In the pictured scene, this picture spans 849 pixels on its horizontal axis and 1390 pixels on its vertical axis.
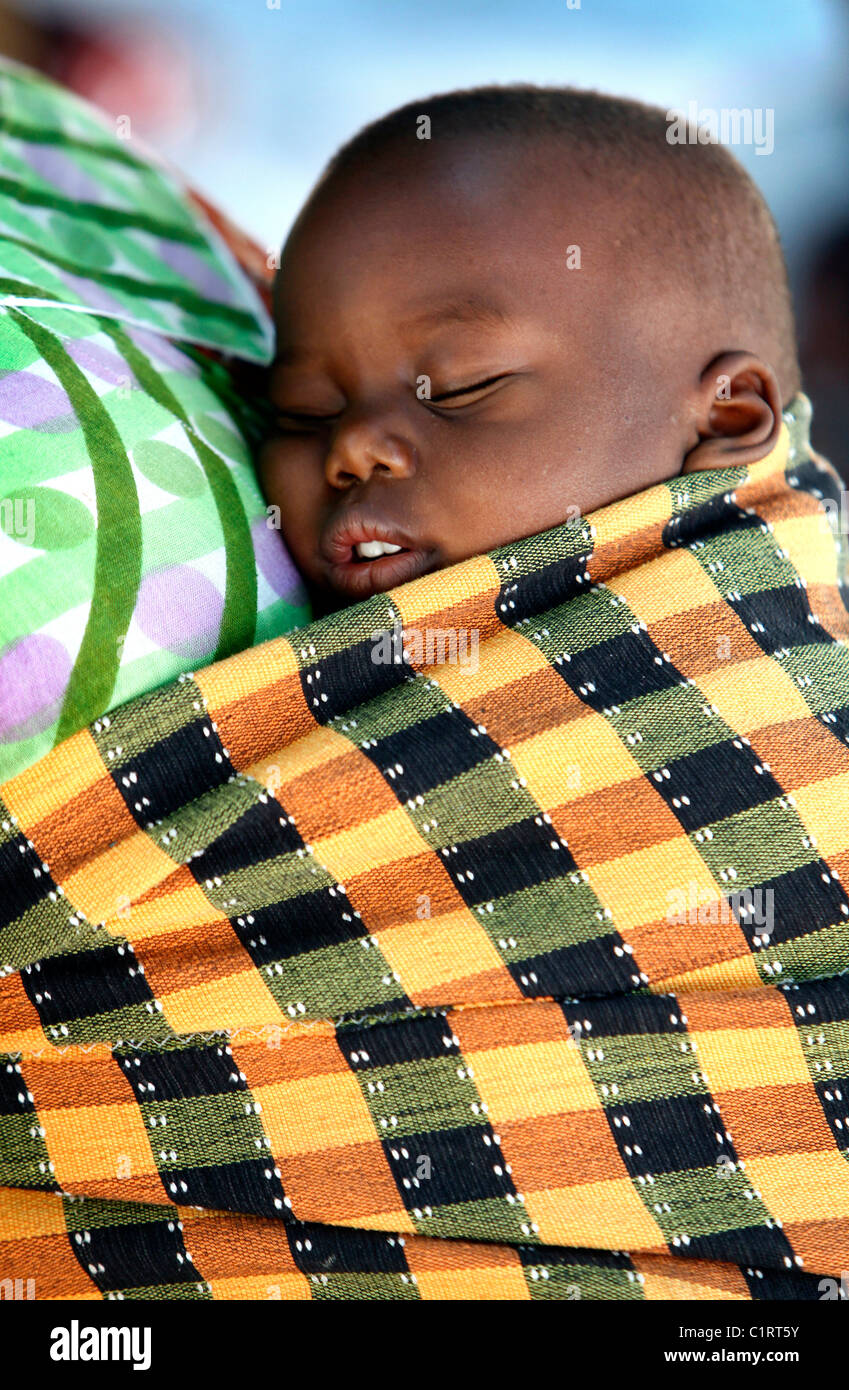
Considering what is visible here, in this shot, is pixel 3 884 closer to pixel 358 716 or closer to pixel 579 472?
pixel 358 716

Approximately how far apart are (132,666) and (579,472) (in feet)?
1.64

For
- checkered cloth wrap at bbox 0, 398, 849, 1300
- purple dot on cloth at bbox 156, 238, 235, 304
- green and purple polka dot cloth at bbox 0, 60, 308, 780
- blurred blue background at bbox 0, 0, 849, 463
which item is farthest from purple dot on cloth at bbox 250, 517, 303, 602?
blurred blue background at bbox 0, 0, 849, 463

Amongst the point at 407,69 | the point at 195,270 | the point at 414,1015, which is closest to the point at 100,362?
the point at 195,270

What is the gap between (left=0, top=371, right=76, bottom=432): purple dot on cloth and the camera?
90cm

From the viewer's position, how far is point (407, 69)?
322cm

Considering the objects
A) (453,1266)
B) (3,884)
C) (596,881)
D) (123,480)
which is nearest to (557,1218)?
(453,1266)

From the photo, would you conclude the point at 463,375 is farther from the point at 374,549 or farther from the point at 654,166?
the point at 654,166

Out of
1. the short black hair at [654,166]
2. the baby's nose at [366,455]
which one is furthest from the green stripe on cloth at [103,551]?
the short black hair at [654,166]

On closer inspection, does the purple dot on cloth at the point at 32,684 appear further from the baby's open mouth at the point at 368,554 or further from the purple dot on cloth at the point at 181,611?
the baby's open mouth at the point at 368,554

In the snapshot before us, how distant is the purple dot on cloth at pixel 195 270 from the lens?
1340 mm

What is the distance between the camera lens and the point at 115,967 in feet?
2.91

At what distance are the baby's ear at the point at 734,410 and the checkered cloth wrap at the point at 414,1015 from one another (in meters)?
0.41

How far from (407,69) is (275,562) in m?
2.73
